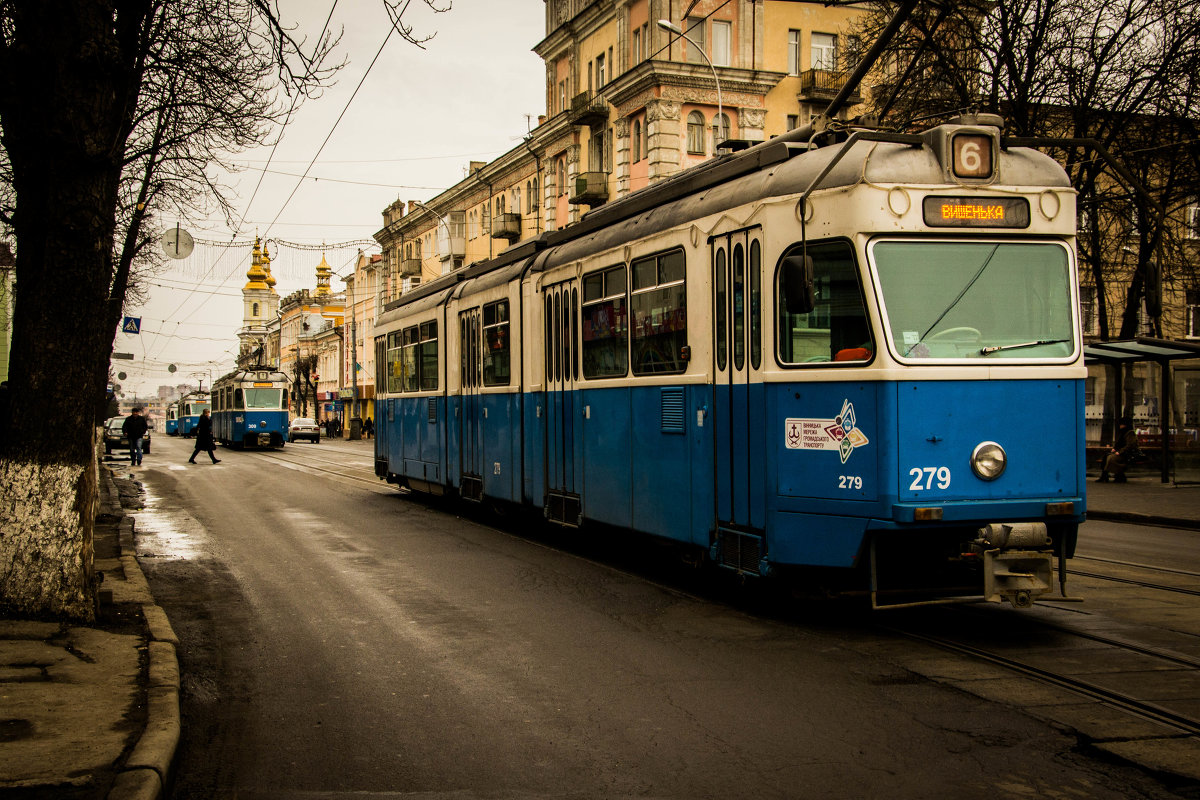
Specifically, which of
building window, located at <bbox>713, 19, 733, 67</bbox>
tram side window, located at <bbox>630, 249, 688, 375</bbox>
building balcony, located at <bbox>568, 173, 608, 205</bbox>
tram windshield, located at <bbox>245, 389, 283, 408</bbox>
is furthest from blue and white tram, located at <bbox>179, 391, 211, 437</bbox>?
tram side window, located at <bbox>630, 249, 688, 375</bbox>

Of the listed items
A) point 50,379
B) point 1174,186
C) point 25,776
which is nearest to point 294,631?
point 50,379

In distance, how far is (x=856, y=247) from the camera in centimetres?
752

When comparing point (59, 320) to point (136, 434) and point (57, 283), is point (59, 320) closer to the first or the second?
point (57, 283)

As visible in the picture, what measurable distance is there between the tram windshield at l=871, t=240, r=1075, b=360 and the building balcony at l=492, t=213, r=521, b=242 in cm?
4582

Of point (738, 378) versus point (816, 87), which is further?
point (816, 87)

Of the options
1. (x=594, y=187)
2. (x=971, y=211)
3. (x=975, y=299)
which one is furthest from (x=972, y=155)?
(x=594, y=187)

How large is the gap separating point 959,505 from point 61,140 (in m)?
6.58

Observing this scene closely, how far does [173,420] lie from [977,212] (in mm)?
102479

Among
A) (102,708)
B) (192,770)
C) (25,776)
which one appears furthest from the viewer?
(102,708)

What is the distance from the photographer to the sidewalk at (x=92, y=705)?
4.56 m

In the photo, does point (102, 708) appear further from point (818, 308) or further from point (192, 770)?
point (818, 308)

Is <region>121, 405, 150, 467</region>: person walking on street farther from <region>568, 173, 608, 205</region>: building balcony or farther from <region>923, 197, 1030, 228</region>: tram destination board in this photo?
<region>923, 197, 1030, 228</region>: tram destination board

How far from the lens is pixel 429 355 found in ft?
59.2

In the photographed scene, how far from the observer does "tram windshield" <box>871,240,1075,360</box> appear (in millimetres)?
7484
